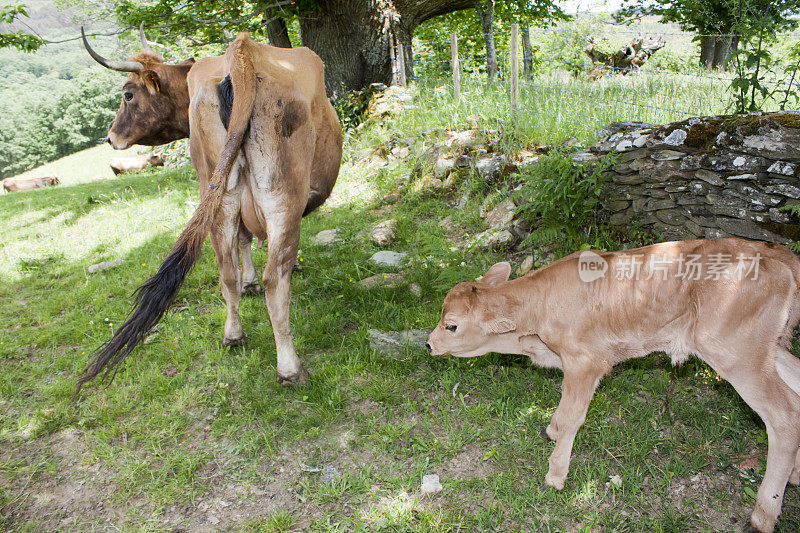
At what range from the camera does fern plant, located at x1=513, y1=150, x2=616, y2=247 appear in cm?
544

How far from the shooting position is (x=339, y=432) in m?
3.95

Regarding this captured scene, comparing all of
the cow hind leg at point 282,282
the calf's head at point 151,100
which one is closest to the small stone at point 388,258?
the cow hind leg at point 282,282

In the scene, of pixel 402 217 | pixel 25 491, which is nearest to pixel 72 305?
pixel 25 491

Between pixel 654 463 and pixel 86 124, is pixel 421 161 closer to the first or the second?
pixel 654 463

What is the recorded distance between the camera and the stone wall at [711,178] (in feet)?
14.3

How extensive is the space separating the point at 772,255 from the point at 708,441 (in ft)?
4.58

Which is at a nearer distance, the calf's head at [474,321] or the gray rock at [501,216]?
the calf's head at [474,321]

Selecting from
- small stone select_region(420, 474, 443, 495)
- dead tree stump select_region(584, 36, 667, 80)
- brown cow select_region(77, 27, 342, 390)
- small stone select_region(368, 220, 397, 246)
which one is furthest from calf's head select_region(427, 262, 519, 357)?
dead tree stump select_region(584, 36, 667, 80)

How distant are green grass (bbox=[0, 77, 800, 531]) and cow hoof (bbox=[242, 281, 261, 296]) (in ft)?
1.22

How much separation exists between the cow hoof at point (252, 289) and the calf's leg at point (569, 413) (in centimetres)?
397

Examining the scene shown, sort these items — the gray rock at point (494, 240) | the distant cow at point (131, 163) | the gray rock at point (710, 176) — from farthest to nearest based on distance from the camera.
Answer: the distant cow at point (131, 163), the gray rock at point (494, 240), the gray rock at point (710, 176)

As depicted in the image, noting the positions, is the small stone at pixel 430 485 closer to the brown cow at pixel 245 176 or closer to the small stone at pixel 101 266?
the brown cow at pixel 245 176

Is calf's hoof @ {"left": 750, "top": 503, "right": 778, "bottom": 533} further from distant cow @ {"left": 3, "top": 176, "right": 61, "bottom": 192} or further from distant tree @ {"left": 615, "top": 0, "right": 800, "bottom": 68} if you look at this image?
distant cow @ {"left": 3, "top": 176, "right": 61, "bottom": 192}

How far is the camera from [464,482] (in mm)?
3416
